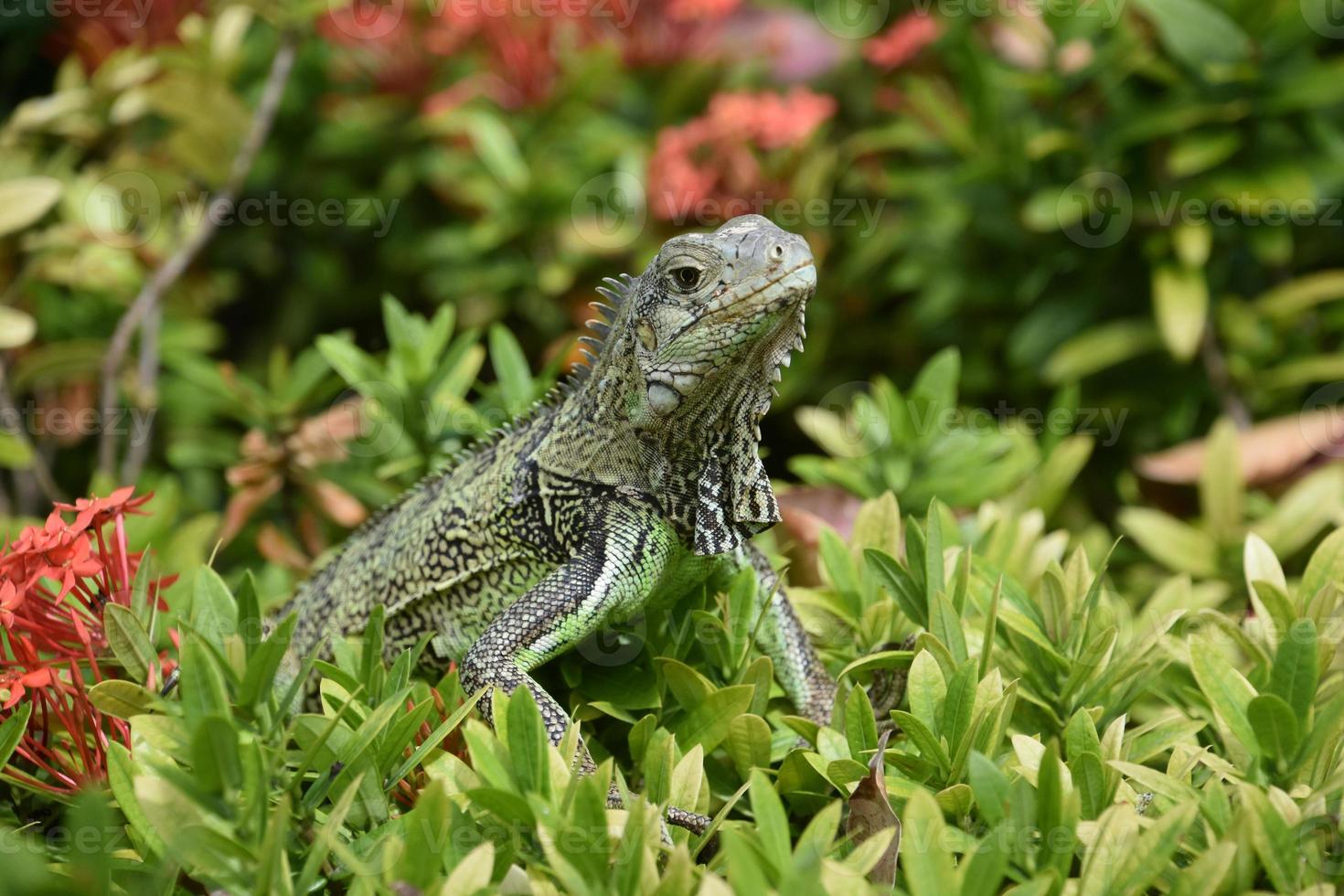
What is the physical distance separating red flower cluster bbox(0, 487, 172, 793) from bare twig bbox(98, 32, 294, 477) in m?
2.73

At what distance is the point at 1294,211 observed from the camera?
16.2ft

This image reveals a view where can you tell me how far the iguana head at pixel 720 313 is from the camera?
276 centimetres

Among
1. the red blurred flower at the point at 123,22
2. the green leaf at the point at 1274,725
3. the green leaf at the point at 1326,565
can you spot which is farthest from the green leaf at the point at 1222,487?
the red blurred flower at the point at 123,22

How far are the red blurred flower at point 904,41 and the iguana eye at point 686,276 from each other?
349 centimetres

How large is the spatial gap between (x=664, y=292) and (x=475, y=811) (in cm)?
130

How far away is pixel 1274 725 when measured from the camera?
7.70 ft

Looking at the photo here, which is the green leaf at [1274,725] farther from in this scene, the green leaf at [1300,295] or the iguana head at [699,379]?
the green leaf at [1300,295]

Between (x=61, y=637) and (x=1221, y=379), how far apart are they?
460cm

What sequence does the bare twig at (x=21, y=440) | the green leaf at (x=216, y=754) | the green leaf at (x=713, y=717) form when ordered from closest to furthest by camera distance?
the green leaf at (x=216, y=754), the green leaf at (x=713, y=717), the bare twig at (x=21, y=440)

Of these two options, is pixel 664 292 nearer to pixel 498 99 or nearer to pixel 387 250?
pixel 498 99

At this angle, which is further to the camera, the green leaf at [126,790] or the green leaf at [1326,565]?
the green leaf at [1326,565]

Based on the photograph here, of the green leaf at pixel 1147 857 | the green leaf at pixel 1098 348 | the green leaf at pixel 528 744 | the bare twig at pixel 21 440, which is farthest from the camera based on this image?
the green leaf at pixel 1098 348

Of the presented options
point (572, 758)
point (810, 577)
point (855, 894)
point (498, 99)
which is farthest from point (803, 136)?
point (855, 894)

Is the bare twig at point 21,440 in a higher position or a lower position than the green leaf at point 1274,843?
higher
